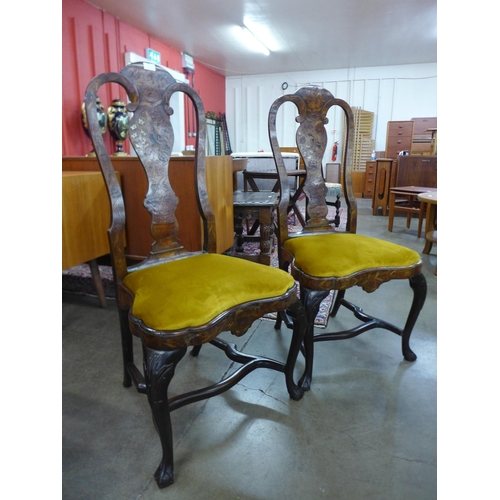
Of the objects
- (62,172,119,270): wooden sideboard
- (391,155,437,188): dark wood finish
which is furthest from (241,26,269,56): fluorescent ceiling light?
(62,172,119,270): wooden sideboard

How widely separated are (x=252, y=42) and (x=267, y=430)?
21.9ft

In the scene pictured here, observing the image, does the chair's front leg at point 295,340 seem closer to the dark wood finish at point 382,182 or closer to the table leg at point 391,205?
the table leg at point 391,205

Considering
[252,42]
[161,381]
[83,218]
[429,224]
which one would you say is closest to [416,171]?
[429,224]

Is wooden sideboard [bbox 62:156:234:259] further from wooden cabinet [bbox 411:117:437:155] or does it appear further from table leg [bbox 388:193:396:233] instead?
wooden cabinet [bbox 411:117:437:155]

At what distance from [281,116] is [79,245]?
7854mm

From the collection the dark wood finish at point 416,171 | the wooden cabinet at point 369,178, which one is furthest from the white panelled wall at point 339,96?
the dark wood finish at point 416,171

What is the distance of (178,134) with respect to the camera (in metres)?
6.68

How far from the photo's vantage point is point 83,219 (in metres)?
1.99

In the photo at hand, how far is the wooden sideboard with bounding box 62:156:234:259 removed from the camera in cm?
212

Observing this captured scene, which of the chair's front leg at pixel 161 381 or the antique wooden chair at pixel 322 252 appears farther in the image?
the antique wooden chair at pixel 322 252

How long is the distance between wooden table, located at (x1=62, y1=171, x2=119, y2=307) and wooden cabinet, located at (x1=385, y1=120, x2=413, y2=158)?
21.9 feet

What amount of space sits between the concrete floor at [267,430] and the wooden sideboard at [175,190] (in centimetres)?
72

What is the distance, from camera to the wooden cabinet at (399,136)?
7.17 m

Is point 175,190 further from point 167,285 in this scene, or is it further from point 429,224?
point 429,224
